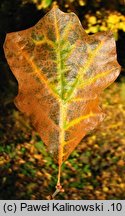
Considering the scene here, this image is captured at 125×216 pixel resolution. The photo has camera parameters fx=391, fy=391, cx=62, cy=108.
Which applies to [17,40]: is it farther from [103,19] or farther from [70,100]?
[103,19]

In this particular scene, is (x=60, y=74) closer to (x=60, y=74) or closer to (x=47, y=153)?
(x=60, y=74)

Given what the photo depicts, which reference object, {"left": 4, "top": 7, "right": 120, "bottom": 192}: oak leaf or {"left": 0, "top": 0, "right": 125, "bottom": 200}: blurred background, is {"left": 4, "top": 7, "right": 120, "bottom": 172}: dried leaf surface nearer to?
{"left": 4, "top": 7, "right": 120, "bottom": 192}: oak leaf

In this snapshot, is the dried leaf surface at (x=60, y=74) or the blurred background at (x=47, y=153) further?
the blurred background at (x=47, y=153)

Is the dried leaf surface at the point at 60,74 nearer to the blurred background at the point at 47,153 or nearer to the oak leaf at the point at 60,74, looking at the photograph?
the oak leaf at the point at 60,74

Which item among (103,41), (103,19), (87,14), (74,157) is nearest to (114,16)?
(103,19)

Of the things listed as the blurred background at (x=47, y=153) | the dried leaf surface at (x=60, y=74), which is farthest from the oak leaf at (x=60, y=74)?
the blurred background at (x=47, y=153)

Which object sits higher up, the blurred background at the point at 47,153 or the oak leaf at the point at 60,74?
the oak leaf at the point at 60,74

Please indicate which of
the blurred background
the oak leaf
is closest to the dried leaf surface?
the oak leaf
